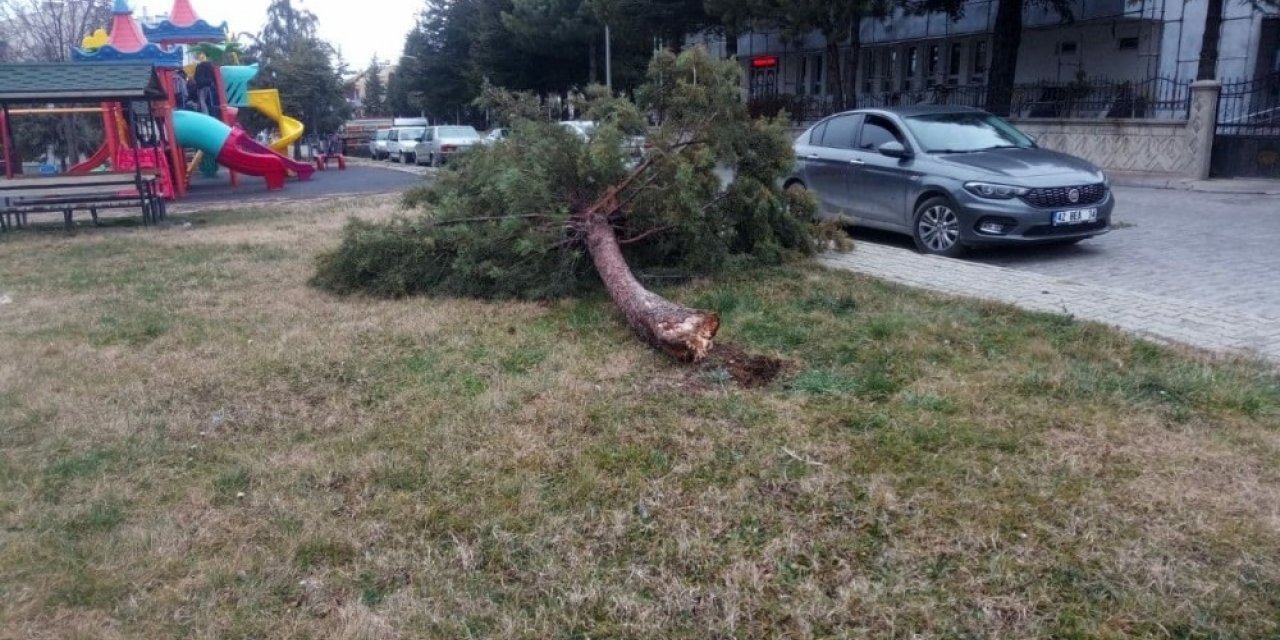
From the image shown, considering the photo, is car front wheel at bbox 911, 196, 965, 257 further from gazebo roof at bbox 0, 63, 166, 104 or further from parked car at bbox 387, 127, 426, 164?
parked car at bbox 387, 127, 426, 164

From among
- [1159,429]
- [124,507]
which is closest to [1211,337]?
[1159,429]

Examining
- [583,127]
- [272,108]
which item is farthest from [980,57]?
[583,127]

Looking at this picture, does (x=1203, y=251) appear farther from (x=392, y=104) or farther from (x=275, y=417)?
(x=392, y=104)

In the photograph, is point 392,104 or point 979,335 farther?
point 392,104

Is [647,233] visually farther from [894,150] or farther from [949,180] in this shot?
[894,150]

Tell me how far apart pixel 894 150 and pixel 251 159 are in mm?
17689

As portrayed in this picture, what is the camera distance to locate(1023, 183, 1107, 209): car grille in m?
8.97

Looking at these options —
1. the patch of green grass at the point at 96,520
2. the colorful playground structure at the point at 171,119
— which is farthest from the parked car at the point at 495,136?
the colorful playground structure at the point at 171,119

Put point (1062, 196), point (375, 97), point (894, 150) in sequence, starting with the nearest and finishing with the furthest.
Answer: point (1062, 196), point (894, 150), point (375, 97)

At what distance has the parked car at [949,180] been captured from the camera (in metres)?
9.04

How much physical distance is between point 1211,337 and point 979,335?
1454 mm

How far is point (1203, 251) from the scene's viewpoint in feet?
31.2

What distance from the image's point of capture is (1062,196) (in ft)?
29.7

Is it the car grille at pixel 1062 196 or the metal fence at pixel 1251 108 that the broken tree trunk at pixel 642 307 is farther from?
the metal fence at pixel 1251 108
